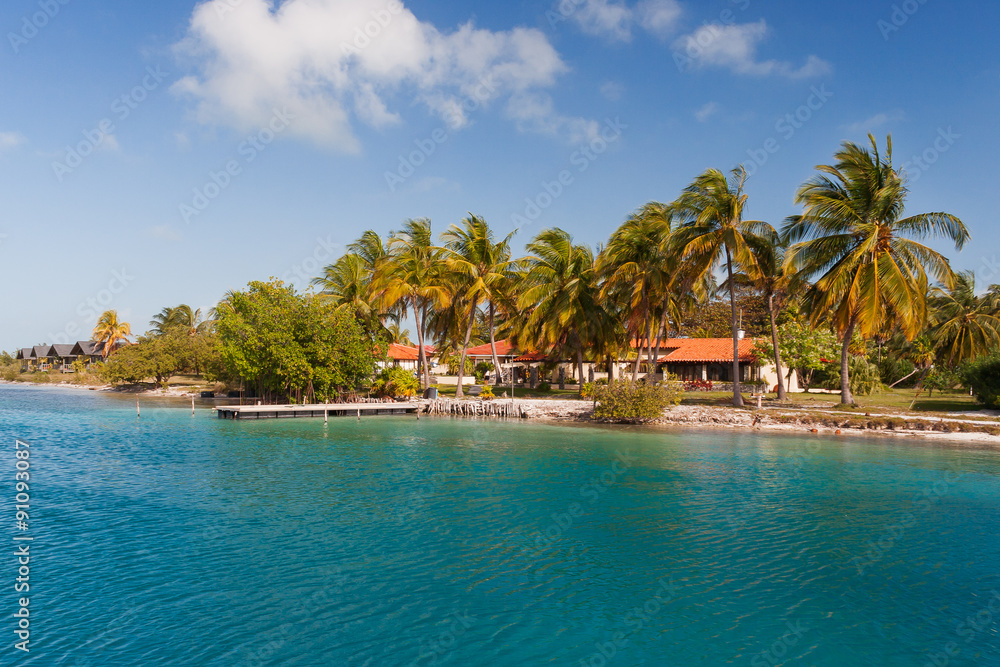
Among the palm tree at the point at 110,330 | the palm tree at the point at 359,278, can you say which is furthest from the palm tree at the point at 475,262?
the palm tree at the point at 110,330

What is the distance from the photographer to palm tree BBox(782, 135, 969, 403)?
27.1 metres

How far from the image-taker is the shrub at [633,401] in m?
31.5

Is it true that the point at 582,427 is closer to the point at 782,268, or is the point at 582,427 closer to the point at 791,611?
the point at 782,268

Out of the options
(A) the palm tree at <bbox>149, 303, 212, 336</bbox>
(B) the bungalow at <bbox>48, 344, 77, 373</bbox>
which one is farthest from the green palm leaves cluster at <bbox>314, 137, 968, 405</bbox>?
(B) the bungalow at <bbox>48, 344, 77, 373</bbox>

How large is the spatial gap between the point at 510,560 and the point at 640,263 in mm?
26791

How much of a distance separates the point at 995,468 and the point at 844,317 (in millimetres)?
10481

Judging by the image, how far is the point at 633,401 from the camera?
31.5m

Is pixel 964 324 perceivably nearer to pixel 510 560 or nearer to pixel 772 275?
pixel 772 275

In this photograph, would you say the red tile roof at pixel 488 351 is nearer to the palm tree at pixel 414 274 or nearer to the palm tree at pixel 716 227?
the palm tree at pixel 414 274

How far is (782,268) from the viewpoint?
1242 inches

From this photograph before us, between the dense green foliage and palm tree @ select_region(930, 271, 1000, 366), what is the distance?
119 ft

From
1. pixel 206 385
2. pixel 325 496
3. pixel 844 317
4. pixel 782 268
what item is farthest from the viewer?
pixel 206 385

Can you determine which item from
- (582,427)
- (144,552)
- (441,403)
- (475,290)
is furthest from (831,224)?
(144,552)

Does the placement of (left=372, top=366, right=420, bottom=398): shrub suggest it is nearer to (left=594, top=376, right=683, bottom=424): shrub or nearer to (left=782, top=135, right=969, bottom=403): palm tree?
(left=594, top=376, right=683, bottom=424): shrub
